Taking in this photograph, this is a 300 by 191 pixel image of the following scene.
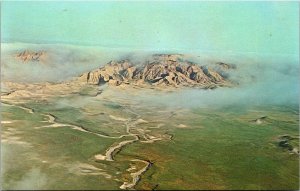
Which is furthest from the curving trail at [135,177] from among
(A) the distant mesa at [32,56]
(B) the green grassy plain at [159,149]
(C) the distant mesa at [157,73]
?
(A) the distant mesa at [32,56]

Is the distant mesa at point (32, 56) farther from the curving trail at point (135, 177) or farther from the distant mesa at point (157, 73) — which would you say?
the curving trail at point (135, 177)

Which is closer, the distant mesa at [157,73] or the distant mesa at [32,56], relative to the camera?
the distant mesa at [32,56]

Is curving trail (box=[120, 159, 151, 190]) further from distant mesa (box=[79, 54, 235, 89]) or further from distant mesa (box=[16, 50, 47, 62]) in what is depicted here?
distant mesa (box=[16, 50, 47, 62])

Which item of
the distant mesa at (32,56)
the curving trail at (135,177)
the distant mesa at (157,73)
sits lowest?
the curving trail at (135,177)

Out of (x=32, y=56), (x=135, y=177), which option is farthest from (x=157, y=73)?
(x=32, y=56)

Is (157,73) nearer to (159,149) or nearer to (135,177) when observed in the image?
(159,149)

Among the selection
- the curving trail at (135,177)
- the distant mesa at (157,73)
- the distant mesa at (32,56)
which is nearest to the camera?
the curving trail at (135,177)

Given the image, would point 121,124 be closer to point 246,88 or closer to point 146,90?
point 146,90
